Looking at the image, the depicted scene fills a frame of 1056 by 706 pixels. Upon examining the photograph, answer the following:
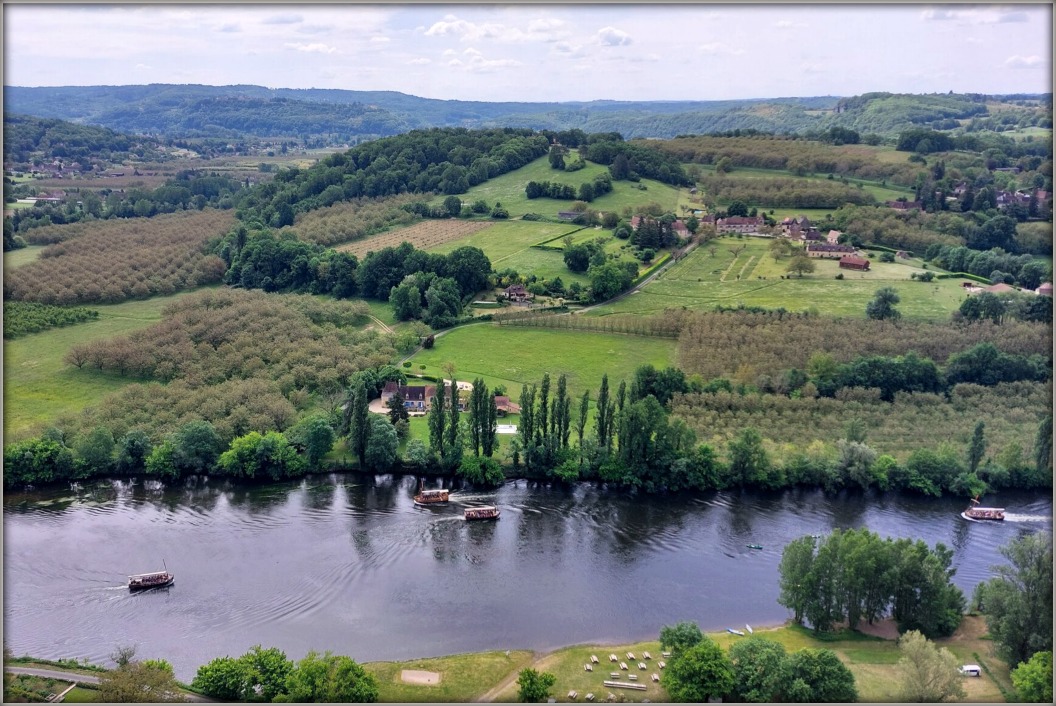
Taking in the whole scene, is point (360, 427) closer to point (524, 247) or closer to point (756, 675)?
point (756, 675)

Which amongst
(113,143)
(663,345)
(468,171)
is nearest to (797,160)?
(468,171)

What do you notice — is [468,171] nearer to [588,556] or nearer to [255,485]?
[255,485]

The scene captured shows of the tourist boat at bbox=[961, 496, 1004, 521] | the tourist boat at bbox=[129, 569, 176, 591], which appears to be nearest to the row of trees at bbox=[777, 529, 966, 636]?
the tourist boat at bbox=[961, 496, 1004, 521]

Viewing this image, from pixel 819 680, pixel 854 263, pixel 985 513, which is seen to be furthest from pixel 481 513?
pixel 854 263

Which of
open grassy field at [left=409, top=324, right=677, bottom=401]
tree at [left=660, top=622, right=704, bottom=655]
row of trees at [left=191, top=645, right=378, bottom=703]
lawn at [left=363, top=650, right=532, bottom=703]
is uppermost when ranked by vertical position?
open grassy field at [left=409, top=324, right=677, bottom=401]

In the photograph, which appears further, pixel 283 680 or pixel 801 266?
pixel 801 266

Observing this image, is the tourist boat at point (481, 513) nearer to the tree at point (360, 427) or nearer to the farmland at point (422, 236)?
the tree at point (360, 427)

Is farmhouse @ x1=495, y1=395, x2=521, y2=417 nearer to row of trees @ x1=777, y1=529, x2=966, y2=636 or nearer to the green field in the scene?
row of trees @ x1=777, y1=529, x2=966, y2=636
